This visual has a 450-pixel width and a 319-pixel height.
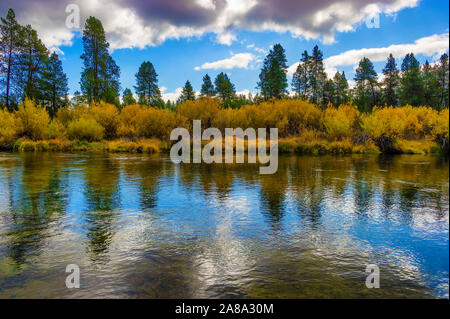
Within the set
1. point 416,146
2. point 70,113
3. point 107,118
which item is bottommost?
point 416,146

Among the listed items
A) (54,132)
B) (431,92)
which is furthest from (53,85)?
(431,92)

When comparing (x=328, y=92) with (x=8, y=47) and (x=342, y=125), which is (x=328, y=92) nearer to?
(x=342, y=125)

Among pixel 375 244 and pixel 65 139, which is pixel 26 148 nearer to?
pixel 65 139

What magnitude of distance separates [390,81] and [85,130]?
57235 mm

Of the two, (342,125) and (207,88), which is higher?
(207,88)

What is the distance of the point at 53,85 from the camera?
150 feet

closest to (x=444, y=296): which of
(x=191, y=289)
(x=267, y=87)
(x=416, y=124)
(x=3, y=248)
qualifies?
(x=191, y=289)

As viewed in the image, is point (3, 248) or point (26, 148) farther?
point (26, 148)

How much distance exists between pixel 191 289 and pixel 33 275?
208cm

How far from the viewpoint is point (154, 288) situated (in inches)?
140

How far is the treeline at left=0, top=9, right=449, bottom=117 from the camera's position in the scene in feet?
125

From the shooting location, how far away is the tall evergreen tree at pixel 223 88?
6456 cm

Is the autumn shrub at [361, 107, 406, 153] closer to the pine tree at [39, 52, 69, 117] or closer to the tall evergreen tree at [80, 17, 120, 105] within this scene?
the tall evergreen tree at [80, 17, 120, 105]

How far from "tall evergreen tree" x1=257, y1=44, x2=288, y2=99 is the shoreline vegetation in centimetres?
2380
